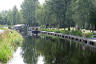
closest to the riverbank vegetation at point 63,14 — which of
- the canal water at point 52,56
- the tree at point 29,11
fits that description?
the tree at point 29,11

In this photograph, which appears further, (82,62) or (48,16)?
(48,16)

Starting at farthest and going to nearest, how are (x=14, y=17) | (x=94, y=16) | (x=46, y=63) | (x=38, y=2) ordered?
(x=14, y=17), (x=38, y=2), (x=94, y=16), (x=46, y=63)

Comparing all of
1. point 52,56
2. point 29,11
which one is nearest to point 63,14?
point 52,56

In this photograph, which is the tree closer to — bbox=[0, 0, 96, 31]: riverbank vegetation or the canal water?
bbox=[0, 0, 96, 31]: riverbank vegetation

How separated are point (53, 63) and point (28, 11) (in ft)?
253

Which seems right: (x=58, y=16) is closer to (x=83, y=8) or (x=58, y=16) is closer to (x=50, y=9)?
(x=50, y=9)

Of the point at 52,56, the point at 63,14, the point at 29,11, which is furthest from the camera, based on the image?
the point at 29,11

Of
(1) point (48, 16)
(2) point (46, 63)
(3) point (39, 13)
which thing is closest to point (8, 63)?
(2) point (46, 63)

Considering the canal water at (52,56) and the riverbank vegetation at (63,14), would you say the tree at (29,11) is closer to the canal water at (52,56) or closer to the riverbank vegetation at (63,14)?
the riverbank vegetation at (63,14)

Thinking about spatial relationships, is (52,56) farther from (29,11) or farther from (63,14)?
(29,11)

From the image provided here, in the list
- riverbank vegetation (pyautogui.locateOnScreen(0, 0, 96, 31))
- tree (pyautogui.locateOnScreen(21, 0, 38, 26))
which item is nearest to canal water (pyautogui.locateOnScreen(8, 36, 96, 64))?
riverbank vegetation (pyautogui.locateOnScreen(0, 0, 96, 31))

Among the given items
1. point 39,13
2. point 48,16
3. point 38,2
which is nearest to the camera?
point 48,16

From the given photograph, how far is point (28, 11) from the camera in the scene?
301 feet

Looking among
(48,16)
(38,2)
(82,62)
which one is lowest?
(82,62)
